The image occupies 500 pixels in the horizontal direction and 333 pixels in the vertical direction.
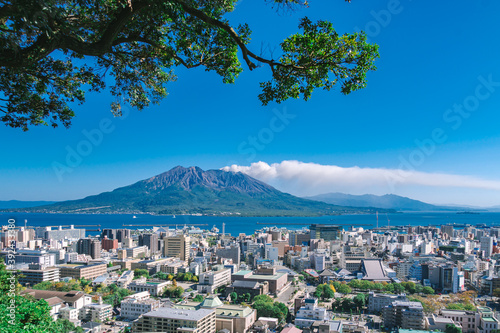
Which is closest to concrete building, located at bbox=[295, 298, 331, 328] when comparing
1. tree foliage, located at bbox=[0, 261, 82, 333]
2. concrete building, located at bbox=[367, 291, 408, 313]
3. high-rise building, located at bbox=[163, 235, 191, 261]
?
concrete building, located at bbox=[367, 291, 408, 313]

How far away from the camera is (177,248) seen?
57.9ft

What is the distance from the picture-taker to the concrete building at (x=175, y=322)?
6555mm

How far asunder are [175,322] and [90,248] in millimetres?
12471

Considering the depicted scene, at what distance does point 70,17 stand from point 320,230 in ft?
84.4

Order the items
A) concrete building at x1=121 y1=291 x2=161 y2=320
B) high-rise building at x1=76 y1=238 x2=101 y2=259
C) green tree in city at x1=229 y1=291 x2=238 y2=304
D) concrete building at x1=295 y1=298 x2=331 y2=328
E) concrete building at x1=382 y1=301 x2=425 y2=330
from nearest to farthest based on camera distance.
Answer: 1. concrete building at x1=382 y1=301 x2=425 y2=330
2. concrete building at x1=295 y1=298 x2=331 y2=328
3. concrete building at x1=121 y1=291 x2=161 y2=320
4. green tree in city at x1=229 y1=291 x2=238 y2=304
5. high-rise building at x1=76 y1=238 x2=101 y2=259

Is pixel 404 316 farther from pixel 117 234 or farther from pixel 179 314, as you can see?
pixel 117 234

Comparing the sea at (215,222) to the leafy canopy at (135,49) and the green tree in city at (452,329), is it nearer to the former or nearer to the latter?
the green tree in city at (452,329)

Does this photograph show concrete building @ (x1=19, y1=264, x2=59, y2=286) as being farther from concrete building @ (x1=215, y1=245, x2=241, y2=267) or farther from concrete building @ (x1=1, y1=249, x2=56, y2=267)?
concrete building @ (x1=215, y1=245, x2=241, y2=267)

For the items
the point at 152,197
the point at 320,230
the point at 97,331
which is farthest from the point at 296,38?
the point at 152,197

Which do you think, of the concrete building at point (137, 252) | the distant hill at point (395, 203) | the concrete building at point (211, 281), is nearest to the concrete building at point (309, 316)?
the concrete building at point (211, 281)

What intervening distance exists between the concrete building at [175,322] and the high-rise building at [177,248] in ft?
34.5

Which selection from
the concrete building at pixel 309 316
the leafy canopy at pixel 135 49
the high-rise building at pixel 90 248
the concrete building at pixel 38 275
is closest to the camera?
the leafy canopy at pixel 135 49

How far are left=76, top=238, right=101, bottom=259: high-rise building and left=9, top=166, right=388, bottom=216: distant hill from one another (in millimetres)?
35452

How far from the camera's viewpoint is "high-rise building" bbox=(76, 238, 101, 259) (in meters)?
17.3
